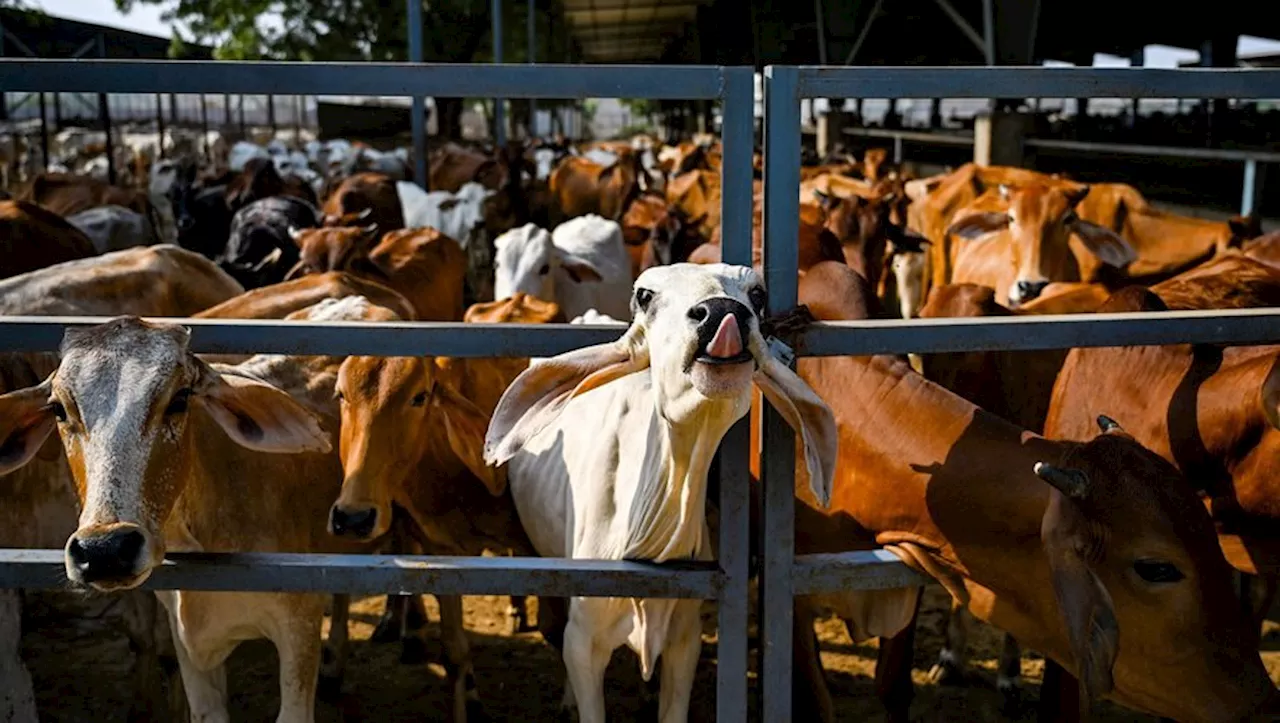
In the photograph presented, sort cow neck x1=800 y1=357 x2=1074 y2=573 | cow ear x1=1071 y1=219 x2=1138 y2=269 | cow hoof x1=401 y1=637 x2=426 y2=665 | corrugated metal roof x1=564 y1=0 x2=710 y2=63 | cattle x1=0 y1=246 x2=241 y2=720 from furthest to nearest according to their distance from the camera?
1. corrugated metal roof x1=564 y1=0 x2=710 y2=63
2. cow ear x1=1071 y1=219 x2=1138 y2=269
3. cow hoof x1=401 y1=637 x2=426 y2=665
4. cattle x1=0 y1=246 x2=241 y2=720
5. cow neck x1=800 y1=357 x2=1074 y2=573

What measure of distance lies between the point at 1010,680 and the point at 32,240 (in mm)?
6005

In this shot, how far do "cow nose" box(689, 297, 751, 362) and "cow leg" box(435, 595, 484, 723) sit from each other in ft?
7.42

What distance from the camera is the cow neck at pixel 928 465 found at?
3.16 meters

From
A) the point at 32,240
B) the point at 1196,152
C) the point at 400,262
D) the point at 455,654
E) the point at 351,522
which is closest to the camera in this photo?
the point at 351,522

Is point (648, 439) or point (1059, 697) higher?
point (648, 439)

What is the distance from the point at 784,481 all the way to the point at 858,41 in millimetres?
18837

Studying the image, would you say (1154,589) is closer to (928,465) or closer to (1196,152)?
(928,465)

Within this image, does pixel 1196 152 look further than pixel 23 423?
Yes

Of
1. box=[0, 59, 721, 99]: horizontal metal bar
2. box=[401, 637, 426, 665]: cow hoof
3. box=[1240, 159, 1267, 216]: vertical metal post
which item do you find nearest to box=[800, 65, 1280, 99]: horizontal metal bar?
box=[0, 59, 721, 99]: horizontal metal bar

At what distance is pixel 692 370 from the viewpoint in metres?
2.65

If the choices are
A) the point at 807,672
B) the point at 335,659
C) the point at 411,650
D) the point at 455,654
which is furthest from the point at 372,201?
the point at 807,672

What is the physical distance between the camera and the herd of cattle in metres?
2.87

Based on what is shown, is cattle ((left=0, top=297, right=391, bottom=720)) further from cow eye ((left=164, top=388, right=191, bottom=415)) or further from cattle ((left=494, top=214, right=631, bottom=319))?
cattle ((left=494, top=214, right=631, bottom=319))

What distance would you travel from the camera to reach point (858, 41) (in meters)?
20.7
